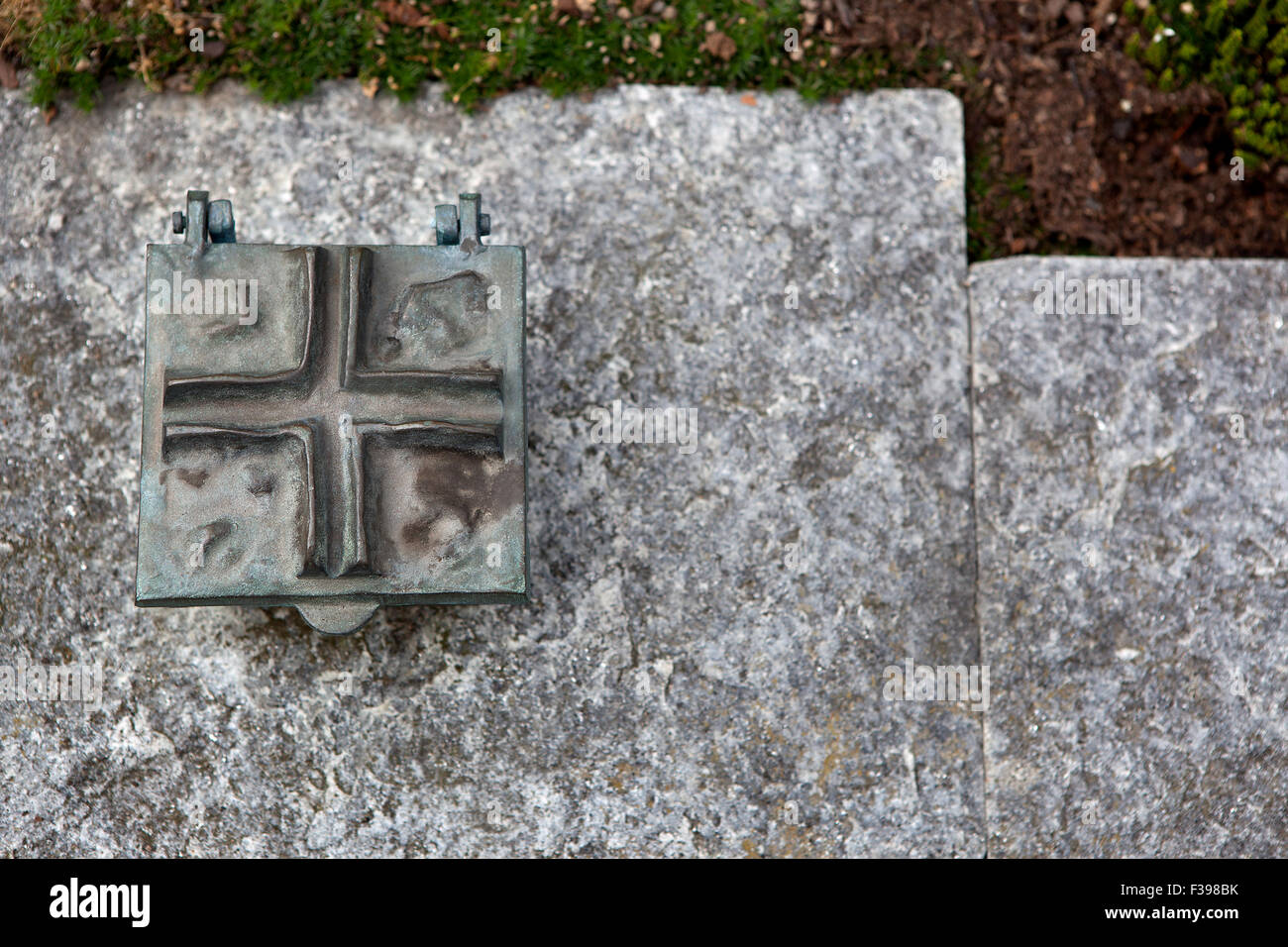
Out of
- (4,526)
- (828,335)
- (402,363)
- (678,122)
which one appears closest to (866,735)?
(828,335)

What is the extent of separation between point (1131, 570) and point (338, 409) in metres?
2.23

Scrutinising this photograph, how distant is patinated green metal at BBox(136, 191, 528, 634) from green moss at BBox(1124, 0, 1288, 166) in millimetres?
2140

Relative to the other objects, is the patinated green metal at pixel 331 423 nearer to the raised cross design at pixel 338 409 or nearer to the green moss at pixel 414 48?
the raised cross design at pixel 338 409

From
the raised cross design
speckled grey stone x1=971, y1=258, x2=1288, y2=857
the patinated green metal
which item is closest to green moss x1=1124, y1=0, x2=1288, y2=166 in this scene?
speckled grey stone x1=971, y1=258, x2=1288, y2=857

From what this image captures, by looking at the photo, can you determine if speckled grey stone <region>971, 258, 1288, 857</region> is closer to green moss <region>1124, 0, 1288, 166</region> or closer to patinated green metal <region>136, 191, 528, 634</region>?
green moss <region>1124, 0, 1288, 166</region>

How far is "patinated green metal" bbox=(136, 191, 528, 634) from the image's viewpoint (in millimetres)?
2098

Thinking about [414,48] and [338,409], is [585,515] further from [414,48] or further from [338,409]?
[414,48]

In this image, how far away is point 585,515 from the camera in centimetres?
262

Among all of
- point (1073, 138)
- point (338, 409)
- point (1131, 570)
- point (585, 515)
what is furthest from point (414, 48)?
point (1131, 570)

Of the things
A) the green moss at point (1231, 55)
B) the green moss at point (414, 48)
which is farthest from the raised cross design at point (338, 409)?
the green moss at point (1231, 55)

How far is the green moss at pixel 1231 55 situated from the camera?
2.81 meters

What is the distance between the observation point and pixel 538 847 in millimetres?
2564

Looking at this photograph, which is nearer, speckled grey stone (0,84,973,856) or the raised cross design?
the raised cross design

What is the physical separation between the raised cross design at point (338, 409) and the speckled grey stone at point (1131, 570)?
1526 millimetres
